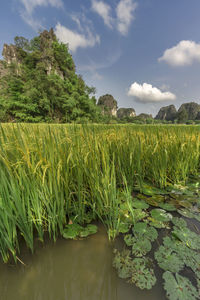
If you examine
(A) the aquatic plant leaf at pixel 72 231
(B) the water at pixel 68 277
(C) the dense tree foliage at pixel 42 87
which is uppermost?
(C) the dense tree foliage at pixel 42 87

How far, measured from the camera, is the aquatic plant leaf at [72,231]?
0.94m

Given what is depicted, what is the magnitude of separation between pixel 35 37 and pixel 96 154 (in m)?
35.6

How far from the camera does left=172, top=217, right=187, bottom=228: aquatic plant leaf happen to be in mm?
1049

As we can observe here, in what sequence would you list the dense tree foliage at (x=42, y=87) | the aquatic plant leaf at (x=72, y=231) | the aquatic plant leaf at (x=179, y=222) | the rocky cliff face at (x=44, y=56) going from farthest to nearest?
Result: the rocky cliff face at (x=44, y=56) < the dense tree foliage at (x=42, y=87) < the aquatic plant leaf at (x=179, y=222) < the aquatic plant leaf at (x=72, y=231)

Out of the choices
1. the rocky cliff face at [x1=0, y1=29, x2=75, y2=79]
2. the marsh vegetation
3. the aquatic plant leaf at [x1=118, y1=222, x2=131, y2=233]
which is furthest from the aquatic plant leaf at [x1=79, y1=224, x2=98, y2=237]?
the rocky cliff face at [x1=0, y1=29, x2=75, y2=79]

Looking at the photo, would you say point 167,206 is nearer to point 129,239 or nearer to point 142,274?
point 129,239

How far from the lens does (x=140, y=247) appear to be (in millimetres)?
871

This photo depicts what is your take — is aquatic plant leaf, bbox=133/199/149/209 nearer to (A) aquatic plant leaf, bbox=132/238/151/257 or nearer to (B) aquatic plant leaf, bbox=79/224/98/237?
(A) aquatic plant leaf, bbox=132/238/151/257

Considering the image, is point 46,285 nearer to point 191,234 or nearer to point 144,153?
point 191,234

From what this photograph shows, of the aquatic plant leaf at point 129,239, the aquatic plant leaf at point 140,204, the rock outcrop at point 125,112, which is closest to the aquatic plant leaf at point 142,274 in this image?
the aquatic plant leaf at point 129,239

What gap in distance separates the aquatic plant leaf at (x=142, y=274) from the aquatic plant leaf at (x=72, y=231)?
438 millimetres

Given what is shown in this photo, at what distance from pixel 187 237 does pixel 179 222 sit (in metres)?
0.16

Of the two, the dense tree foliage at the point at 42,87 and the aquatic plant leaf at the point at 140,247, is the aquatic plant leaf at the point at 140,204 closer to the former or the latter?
the aquatic plant leaf at the point at 140,247

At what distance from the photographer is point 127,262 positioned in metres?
0.78
